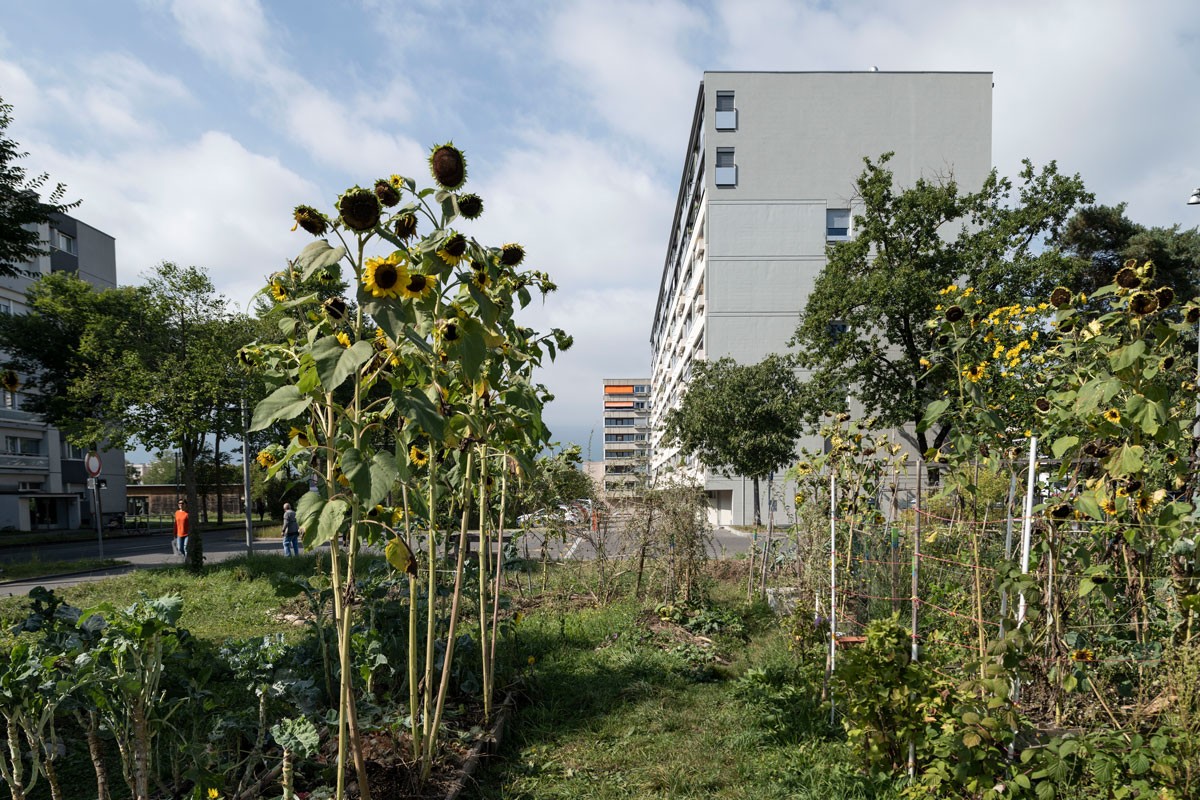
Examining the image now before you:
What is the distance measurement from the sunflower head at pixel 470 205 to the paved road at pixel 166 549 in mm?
4851

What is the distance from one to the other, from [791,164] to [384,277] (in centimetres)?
3031

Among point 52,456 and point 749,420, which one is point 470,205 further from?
point 52,456

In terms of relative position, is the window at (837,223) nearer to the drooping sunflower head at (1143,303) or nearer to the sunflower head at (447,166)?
the drooping sunflower head at (1143,303)

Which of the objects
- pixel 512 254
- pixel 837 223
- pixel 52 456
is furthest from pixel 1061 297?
pixel 52 456

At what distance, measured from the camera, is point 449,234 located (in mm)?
2156

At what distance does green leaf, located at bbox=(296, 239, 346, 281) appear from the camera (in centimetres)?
190

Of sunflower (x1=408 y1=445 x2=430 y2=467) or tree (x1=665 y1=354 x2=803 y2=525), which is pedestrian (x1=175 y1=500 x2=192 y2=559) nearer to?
sunflower (x1=408 y1=445 x2=430 y2=467)

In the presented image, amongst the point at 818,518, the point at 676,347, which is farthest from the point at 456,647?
the point at 676,347

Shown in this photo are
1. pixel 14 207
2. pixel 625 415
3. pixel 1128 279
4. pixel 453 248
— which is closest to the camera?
pixel 453 248

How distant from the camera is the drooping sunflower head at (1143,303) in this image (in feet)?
7.98

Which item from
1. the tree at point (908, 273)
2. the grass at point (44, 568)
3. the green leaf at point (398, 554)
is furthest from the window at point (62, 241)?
the green leaf at point (398, 554)

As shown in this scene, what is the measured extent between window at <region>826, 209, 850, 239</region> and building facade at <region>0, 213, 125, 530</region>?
31.9 m

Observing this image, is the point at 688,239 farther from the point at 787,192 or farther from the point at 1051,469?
the point at 1051,469

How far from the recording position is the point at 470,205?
2.34 metres
